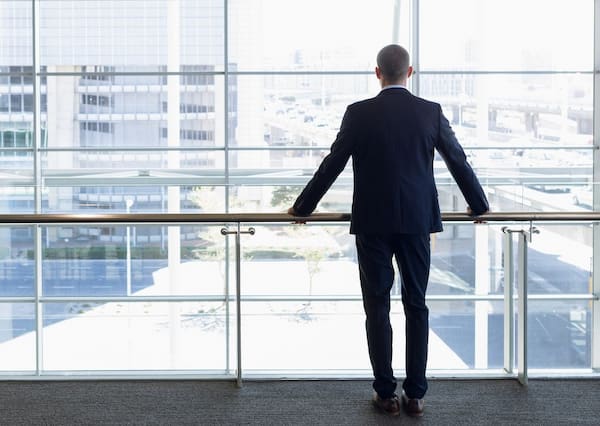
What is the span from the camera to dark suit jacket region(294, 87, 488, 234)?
3564 mm

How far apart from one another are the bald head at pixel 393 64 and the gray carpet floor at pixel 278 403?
1.32 metres

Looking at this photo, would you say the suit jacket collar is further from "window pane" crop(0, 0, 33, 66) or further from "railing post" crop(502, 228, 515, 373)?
"window pane" crop(0, 0, 33, 66)

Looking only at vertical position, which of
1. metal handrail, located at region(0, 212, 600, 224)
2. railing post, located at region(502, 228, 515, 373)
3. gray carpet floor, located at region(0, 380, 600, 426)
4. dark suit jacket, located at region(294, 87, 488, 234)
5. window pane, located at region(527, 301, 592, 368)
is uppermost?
dark suit jacket, located at region(294, 87, 488, 234)

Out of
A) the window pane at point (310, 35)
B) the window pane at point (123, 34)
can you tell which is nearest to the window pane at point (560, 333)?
the window pane at point (310, 35)

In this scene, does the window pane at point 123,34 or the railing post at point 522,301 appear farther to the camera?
the window pane at point 123,34

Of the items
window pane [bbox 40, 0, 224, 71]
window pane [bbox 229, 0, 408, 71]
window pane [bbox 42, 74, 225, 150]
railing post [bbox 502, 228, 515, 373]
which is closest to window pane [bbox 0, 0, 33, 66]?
window pane [bbox 40, 0, 224, 71]

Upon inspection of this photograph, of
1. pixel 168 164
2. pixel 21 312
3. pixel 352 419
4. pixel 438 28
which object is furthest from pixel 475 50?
pixel 352 419

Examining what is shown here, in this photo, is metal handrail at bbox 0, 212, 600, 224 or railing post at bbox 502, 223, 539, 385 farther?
railing post at bbox 502, 223, 539, 385

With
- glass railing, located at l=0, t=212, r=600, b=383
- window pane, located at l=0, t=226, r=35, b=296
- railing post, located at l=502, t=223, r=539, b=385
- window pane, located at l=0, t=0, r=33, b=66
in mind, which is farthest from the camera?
window pane, located at l=0, t=226, r=35, b=296

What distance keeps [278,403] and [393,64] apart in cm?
145

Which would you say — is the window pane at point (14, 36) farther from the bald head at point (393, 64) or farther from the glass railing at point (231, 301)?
the bald head at point (393, 64)

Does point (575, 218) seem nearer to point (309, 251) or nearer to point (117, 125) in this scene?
point (309, 251)

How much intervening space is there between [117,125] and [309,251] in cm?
280

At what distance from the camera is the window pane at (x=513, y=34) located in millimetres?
11117
